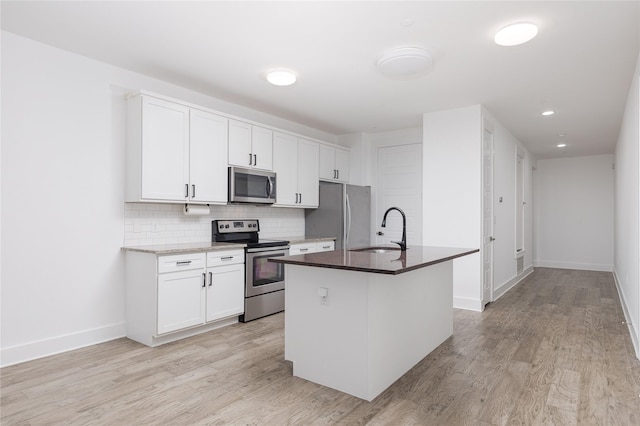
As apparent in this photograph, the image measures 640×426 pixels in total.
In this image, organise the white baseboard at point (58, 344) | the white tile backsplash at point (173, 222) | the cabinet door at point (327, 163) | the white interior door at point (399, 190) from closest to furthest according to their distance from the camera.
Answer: the white baseboard at point (58, 344) → the white tile backsplash at point (173, 222) → the cabinet door at point (327, 163) → the white interior door at point (399, 190)

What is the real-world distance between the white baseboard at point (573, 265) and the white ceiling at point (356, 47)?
4.90 m

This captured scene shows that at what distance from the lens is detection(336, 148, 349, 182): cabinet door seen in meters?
5.98

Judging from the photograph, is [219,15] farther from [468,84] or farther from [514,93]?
[514,93]

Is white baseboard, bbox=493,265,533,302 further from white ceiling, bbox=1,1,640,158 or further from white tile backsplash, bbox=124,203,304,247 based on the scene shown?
white tile backsplash, bbox=124,203,304,247

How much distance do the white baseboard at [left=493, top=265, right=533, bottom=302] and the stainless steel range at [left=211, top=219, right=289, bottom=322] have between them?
3009 millimetres

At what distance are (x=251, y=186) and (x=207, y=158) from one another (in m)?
0.64

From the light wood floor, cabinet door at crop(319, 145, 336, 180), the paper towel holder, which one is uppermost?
cabinet door at crop(319, 145, 336, 180)

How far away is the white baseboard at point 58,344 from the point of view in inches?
114

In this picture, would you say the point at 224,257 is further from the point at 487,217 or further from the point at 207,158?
the point at 487,217

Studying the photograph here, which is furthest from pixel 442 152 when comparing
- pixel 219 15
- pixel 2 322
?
pixel 2 322

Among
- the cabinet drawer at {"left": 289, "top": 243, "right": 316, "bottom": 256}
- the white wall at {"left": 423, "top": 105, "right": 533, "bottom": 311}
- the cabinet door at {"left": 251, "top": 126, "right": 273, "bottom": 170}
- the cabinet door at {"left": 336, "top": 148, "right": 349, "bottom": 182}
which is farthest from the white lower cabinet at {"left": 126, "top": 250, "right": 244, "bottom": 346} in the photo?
the white wall at {"left": 423, "top": 105, "right": 533, "bottom": 311}

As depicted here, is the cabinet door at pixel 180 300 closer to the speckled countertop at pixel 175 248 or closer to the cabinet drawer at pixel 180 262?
the cabinet drawer at pixel 180 262

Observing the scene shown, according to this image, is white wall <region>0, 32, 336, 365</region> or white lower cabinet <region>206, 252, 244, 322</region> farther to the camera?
white lower cabinet <region>206, 252, 244, 322</region>

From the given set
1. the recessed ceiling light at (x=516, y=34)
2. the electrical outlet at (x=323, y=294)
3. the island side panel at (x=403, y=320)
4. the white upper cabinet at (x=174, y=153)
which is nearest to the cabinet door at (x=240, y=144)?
the white upper cabinet at (x=174, y=153)
